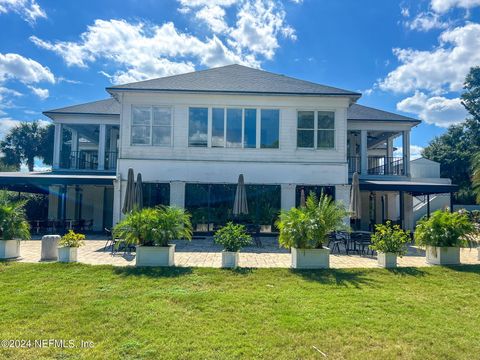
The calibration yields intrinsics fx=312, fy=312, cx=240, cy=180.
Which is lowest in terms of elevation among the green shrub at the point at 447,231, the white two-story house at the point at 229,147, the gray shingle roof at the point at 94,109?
the green shrub at the point at 447,231

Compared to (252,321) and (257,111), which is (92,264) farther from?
(257,111)

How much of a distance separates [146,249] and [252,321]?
4.62 metres

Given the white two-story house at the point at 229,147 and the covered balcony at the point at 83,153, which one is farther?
the covered balcony at the point at 83,153

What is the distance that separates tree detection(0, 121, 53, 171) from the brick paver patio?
3753 cm

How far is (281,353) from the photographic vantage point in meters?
4.36

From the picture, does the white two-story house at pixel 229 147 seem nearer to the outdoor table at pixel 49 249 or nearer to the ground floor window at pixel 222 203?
the ground floor window at pixel 222 203

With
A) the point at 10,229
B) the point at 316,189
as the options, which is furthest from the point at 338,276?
the point at 10,229

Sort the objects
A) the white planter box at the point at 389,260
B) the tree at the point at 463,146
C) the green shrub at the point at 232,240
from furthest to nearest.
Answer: the tree at the point at 463,146, the white planter box at the point at 389,260, the green shrub at the point at 232,240

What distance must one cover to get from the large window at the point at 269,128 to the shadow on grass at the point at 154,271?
29.2ft

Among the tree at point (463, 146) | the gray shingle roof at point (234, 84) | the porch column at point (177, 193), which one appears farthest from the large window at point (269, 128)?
the tree at point (463, 146)

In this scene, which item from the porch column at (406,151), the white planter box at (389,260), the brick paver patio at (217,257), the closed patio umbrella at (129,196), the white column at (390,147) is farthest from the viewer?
the white column at (390,147)

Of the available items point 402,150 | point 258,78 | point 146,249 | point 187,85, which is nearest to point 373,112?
point 402,150

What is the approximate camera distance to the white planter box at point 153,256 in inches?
350

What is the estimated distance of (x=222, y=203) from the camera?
53.0 feet
